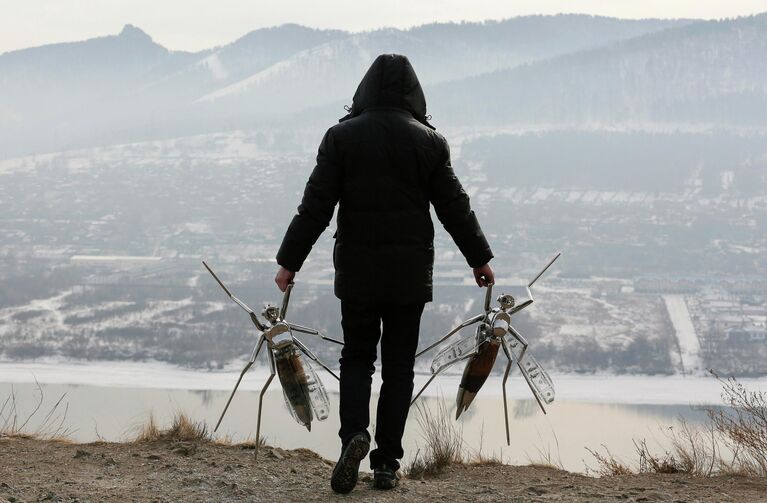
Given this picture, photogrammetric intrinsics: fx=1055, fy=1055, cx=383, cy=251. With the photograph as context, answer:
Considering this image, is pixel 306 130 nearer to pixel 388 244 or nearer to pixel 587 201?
pixel 587 201

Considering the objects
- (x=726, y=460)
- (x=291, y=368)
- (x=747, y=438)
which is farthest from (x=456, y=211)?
(x=726, y=460)

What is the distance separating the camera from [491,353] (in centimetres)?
343

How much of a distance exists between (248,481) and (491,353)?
A: 0.87 meters

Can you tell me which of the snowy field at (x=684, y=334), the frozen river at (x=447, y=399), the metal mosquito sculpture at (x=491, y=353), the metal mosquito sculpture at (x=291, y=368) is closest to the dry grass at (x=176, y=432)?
the metal mosquito sculpture at (x=291, y=368)

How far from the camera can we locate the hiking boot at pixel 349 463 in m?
3.00

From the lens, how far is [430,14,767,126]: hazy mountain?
434ft

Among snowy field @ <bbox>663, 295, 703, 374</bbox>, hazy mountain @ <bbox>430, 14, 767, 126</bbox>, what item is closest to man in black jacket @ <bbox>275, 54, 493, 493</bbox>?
snowy field @ <bbox>663, 295, 703, 374</bbox>

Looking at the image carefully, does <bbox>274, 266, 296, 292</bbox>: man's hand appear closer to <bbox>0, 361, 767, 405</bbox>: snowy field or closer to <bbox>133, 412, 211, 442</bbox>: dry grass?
<bbox>133, 412, 211, 442</bbox>: dry grass

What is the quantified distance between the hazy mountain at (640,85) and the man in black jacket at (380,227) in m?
122

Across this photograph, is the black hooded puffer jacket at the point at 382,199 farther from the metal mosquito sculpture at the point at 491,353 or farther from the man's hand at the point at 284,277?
the metal mosquito sculpture at the point at 491,353

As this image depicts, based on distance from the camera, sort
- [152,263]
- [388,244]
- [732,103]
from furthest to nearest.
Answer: [732,103], [152,263], [388,244]

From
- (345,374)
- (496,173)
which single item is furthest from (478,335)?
(496,173)

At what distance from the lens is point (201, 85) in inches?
7766

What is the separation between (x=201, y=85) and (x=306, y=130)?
84859 millimetres
